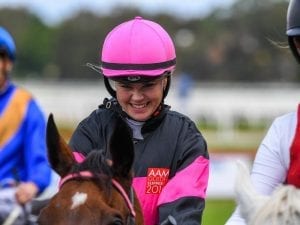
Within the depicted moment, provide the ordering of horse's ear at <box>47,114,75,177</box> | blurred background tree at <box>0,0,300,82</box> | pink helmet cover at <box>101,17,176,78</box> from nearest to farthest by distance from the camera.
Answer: horse's ear at <box>47,114,75,177</box> < pink helmet cover at <box>101,17,176,78</box> < blurred background tree at <box>0,0,300,82</box>

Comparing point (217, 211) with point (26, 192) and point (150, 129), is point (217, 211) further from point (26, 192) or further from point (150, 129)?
point (150, 129)

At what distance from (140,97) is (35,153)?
2.92 m

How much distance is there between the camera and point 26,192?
721 cm

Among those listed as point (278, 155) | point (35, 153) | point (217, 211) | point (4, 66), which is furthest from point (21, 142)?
point (217, 211)

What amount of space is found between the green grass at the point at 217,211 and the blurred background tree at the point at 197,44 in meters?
31.4

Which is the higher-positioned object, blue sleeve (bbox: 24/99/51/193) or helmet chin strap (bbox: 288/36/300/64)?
helmet chin strap (bbox: 288/36/300/64)

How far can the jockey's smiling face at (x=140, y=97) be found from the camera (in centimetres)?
462

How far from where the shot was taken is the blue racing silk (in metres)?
7.40

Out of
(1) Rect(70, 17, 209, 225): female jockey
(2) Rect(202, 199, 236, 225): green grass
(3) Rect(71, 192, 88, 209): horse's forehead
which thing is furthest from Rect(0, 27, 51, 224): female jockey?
(2) Rect(202, 199, 236, 225): green grass

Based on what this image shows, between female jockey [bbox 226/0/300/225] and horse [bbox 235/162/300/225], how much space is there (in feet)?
1.65

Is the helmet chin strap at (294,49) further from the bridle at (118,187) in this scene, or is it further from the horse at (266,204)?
the bridle at (118,187)

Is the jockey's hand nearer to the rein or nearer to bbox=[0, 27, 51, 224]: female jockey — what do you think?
bbox=[0, 27, 51, 224]: female jockey

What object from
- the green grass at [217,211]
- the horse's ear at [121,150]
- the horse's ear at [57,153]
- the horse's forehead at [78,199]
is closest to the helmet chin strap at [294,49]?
the horse's ear at [121,150]

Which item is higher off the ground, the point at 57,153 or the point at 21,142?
the point at 57,153
